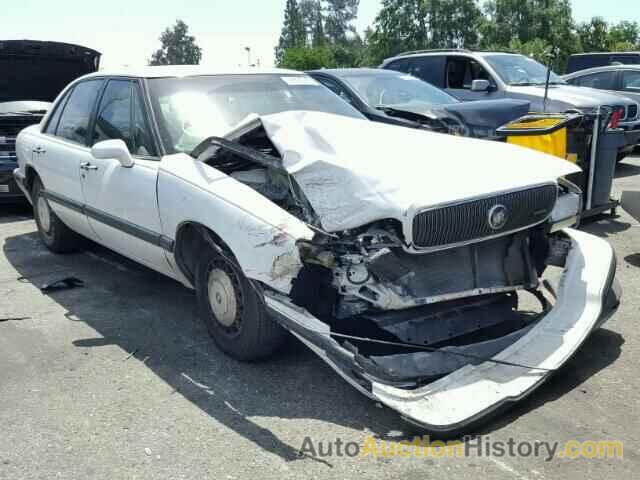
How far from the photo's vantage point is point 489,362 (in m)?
3.34

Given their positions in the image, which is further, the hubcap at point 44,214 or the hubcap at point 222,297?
the hubcap at point 44,214

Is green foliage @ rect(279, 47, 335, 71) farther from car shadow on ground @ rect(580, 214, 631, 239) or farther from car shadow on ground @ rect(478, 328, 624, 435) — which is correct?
car shadow on ground @ rect(478, 328, 624, 435)

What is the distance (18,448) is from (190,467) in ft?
2.81

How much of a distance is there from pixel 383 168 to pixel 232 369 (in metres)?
1.43

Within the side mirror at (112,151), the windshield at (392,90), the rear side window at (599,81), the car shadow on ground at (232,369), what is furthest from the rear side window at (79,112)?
the rear side window at (599,81)

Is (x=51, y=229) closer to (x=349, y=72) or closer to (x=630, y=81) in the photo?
(x=349, y=72)

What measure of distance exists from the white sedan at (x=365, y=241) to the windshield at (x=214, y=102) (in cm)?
1

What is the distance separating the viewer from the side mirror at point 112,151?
167 inches

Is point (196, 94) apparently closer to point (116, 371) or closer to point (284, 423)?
point (116, 371)

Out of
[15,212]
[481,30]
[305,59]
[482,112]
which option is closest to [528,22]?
[481,30]

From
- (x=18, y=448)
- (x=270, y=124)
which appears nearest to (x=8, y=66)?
(x=270, y=124)

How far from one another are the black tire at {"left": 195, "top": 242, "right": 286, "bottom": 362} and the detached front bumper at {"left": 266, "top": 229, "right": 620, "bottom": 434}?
27 cm

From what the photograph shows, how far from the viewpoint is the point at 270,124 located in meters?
3.84

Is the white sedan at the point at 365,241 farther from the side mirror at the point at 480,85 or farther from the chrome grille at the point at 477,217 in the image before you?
the side mirror at the point at 480,85
